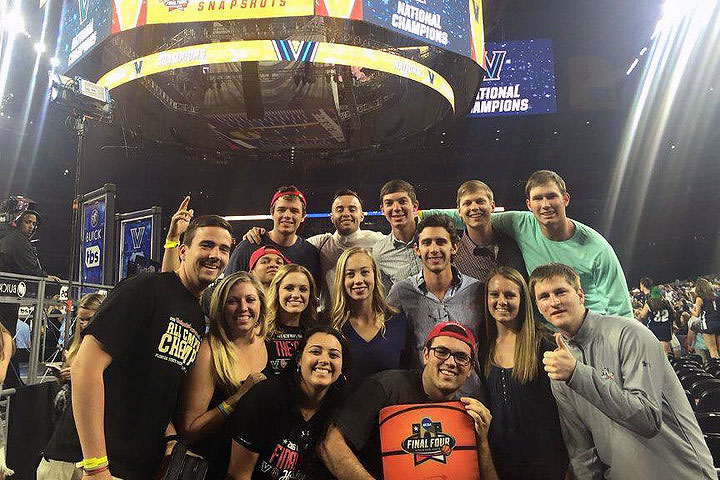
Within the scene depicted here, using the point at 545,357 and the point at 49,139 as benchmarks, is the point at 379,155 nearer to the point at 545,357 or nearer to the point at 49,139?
the point at 49,139

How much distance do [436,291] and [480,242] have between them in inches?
18.6

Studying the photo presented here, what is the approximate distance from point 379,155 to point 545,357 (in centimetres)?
1014

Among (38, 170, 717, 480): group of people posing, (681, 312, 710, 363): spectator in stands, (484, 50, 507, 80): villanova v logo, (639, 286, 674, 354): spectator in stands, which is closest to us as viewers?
(38, 170, 717, 480): group of people posing

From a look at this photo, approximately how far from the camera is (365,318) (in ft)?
9.47

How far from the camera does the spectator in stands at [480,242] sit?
3102mm

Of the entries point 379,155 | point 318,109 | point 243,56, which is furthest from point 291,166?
point 243,56

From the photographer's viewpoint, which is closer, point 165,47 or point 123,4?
point 123,4

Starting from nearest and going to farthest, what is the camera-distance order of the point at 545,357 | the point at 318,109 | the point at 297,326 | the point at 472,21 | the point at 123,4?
the point at 545,357 → the point at 297,326 → the point at 123,4 → the point at 472,21 → the point at 318,109

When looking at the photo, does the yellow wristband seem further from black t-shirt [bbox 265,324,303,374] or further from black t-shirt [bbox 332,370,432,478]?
black t-shirt [bbox 332,370,432,478]

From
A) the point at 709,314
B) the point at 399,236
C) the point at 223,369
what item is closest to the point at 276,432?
the point at 223,369

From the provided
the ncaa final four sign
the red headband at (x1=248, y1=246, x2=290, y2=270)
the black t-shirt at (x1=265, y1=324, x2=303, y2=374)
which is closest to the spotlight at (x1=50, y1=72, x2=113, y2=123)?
the red headband at (x1=248, y1=246, x2=290, y2=270)

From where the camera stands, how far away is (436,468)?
259cm

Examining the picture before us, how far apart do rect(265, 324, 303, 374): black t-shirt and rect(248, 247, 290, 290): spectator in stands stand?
42 cm

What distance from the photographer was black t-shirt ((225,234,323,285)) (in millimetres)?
3412
